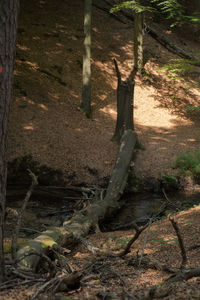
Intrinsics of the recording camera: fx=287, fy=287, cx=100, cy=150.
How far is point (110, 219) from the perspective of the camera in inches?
323

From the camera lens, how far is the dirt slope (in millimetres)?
11477

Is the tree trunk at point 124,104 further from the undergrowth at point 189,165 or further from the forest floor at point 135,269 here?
the forest floor at point 135,269

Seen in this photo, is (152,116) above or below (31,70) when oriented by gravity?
below

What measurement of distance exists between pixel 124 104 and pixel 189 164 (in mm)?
3782

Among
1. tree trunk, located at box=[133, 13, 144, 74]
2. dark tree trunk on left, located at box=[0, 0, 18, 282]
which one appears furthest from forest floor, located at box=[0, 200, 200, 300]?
tree trunk, located at box=[133, 13, 144, 74]

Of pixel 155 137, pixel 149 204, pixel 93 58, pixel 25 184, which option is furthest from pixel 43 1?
pixel 149 204

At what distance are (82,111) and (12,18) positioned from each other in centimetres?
1138

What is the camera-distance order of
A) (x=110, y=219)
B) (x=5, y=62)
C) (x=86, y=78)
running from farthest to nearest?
(x=86, y=78) < (x=110, y=219) < (x=5, y=62)

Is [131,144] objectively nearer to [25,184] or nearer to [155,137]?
[155,137]

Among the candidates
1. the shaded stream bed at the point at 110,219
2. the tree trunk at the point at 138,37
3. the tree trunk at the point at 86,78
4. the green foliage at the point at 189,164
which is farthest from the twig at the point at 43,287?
the tree trunk at the point at 138,37

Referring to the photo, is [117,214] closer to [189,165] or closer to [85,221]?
[85,221]

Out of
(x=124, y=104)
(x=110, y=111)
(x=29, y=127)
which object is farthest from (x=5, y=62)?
(x=110, y=111)

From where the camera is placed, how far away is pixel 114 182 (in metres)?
9.22

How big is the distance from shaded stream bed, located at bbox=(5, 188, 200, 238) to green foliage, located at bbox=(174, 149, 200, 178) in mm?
1073
